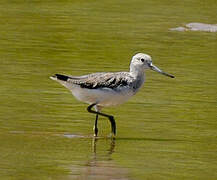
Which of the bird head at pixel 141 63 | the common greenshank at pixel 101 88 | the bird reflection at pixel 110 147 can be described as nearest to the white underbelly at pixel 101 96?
the common greenshank at pixel 101 88

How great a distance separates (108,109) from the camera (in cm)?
1440

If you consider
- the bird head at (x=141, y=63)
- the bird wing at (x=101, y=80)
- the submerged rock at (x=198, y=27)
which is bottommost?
the bird wing at (x=101, y=80)

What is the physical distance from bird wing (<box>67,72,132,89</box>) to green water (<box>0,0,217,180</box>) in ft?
1.87

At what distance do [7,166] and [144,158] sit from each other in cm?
169

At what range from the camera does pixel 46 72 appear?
54.6ft

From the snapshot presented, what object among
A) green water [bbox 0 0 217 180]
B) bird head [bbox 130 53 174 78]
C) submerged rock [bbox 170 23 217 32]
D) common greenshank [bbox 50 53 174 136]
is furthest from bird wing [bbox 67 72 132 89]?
submerged rock [bbox 170 23 217 32]

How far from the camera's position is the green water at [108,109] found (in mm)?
11086

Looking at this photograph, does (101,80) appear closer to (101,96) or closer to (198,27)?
(101,96)

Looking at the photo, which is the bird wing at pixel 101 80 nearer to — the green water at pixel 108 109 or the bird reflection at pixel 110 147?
the green water at pixel 108 109

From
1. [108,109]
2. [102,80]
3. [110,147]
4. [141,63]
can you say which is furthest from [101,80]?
[108,109]

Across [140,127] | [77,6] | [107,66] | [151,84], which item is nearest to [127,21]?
[77,6]

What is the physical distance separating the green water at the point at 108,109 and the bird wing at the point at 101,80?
57 cm

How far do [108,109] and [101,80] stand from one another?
1496 mm

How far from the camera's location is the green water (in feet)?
36.4
